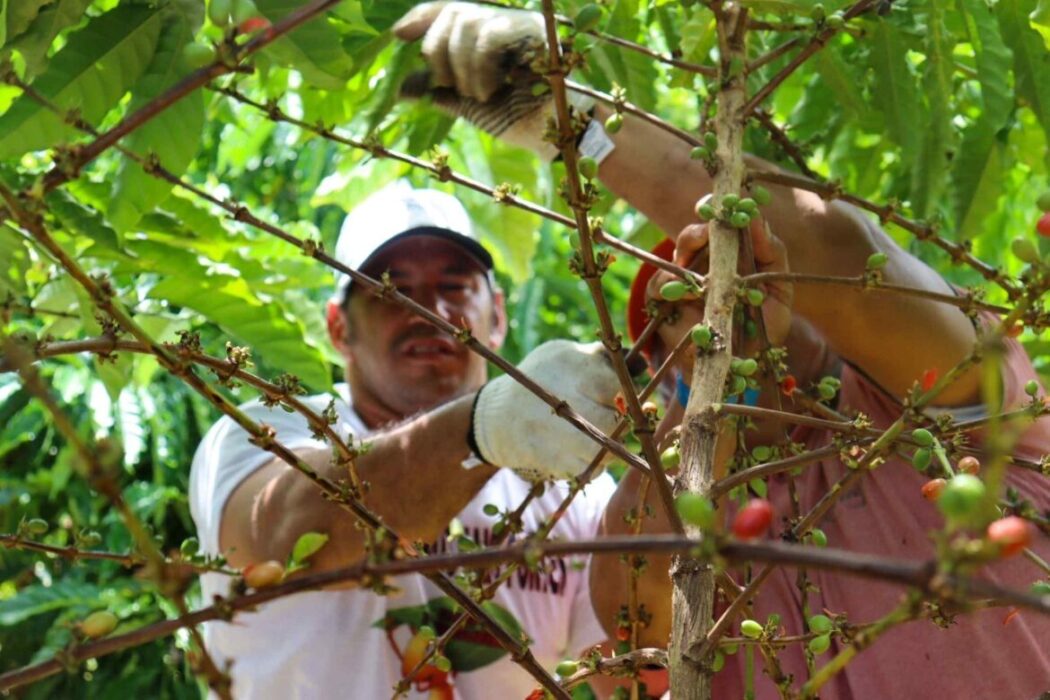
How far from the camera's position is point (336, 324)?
11.7 ft

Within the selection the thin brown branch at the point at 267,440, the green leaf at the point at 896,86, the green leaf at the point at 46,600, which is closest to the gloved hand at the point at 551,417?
the green leaf at the point at 896,86

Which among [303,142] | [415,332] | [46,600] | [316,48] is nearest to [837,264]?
[316,48]

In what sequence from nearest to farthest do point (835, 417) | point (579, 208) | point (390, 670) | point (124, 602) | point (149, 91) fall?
point (579, 208) < point (835, 417) < point (149, 91) < point (390, 670) < point (124, 602)

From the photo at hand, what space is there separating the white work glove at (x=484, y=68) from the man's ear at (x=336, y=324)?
1148mm

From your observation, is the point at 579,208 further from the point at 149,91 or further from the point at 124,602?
the point at 124,602

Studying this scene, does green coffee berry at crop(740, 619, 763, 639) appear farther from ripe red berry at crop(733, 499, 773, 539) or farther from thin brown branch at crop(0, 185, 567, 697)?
ripe red berry at crop(733, 499, 773, 539)

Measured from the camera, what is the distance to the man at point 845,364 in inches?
72.6

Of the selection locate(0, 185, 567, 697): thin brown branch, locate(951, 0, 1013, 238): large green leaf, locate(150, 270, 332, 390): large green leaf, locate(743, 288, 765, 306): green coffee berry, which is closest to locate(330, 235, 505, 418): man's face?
locate(150, 270, 332, 390): large green leaf

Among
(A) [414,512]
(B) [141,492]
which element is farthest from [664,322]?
(B) [141,492]

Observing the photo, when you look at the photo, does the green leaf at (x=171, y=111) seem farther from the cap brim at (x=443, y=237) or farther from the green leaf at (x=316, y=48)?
the cap brim at (x=443, y=237)

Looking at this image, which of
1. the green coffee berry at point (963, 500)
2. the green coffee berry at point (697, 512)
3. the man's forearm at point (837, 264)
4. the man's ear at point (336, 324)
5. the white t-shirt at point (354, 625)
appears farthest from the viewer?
the man's ear at point (336, 324)

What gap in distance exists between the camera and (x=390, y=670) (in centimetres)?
283

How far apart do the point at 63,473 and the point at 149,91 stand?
9.79ft

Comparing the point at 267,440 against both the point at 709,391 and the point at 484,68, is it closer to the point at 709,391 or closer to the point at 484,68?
the point at 709,391
